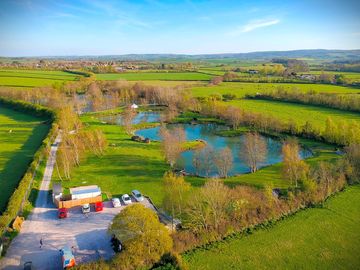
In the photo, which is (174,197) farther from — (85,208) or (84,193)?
(84,193)

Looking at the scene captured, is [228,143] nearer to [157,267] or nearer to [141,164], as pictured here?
[141,164]

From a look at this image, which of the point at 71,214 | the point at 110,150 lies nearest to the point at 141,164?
the point at 110,150

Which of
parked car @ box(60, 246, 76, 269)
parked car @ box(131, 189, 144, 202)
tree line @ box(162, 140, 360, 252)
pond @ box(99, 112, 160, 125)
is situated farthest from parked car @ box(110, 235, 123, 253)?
pond @ box(99, 112, 160, 125)

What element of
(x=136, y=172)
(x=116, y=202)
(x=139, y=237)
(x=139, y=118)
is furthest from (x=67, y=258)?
(x=139, y=118)

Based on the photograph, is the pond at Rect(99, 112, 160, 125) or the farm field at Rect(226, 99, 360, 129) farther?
the pond at Rect(99, 112, 160, 125)

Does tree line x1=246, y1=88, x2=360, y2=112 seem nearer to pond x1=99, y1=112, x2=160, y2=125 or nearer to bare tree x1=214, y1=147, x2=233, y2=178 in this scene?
pond x1=99, y1=112, x2=160, y2=125

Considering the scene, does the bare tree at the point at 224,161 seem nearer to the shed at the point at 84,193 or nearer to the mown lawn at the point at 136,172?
the mown lawn at the point at 136,172
